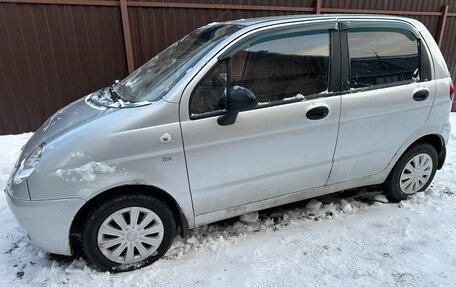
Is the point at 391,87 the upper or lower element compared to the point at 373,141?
upper

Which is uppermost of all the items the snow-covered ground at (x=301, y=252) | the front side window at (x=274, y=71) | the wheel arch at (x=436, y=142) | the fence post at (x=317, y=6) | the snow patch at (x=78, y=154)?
the fence post at (x=317, y=6)

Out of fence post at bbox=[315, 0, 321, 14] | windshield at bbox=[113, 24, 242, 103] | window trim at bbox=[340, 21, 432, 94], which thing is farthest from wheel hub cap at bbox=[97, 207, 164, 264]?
fence post at bbox=[315, 0, 321, 14]

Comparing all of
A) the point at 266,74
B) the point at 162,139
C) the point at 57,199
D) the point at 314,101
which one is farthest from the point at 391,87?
the point at 57,199

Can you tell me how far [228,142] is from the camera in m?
2.69

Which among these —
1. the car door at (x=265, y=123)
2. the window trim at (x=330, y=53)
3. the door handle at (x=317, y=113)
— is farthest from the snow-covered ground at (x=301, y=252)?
the window trim at (x=330, y=53)

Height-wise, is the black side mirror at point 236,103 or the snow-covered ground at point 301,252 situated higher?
the black side mirror at point 236,103

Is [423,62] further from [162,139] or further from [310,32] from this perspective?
[162,139]

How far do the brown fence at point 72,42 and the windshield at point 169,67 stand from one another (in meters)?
2.64

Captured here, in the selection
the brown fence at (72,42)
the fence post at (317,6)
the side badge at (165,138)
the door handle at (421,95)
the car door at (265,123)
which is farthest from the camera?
the fence post at (317,6)

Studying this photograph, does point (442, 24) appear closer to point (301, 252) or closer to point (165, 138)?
point (301, 252)

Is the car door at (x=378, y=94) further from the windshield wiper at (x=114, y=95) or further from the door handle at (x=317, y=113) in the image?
the windshield wiper at (x=114, y=95)

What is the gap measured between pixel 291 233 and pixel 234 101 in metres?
1.34

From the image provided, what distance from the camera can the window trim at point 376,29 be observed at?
10.1 ft

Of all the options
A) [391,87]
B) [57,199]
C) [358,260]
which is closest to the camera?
[57,199]
